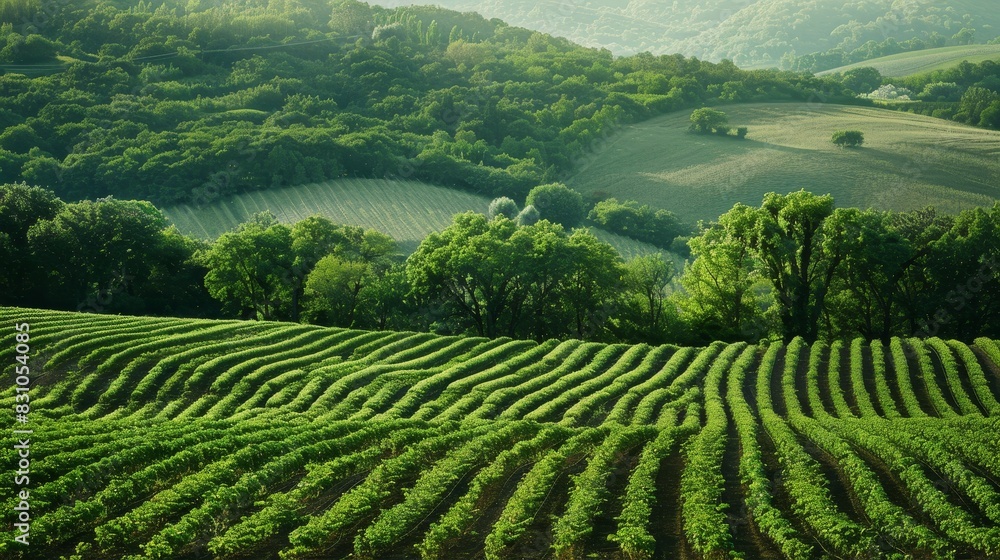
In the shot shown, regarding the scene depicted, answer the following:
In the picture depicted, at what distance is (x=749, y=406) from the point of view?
3906 cm

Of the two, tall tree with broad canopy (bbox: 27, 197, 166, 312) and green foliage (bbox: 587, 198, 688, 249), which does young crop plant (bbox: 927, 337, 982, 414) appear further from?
tall tree with broad canopy (bbox: 27, 197, 166, 312)

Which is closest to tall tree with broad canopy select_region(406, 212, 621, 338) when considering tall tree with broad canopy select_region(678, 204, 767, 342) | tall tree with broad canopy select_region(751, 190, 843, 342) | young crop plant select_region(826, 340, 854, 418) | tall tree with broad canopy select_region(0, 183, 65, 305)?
tall tree with broad canopy select_region(678, 204, 767, 342)

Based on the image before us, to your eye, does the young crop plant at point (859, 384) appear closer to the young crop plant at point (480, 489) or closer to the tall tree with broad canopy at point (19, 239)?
the young crop plant at point (480, 489)

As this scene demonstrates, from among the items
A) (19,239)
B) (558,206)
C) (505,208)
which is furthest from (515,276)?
(558,206)

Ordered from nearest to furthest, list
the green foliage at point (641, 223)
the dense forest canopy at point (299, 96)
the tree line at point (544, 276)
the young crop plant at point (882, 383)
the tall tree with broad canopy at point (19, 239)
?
the young crop plant at point (882, 383) → the tree line at point (544, 276) → the tall tree with broad canopy at point (19, 239) → the green foliage at point (641, 223) → the dense forest canopy at point (299, 96)

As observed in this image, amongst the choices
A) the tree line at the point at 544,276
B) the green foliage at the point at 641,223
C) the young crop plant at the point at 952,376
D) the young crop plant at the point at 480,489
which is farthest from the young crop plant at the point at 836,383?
the green foliage at the point at 641,223

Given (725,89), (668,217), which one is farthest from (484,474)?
(725,89)

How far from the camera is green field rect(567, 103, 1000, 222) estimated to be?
106750 millimetres

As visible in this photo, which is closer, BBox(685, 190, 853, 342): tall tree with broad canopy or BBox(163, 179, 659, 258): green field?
BBox(685, 190, 853, 342): tall tree with broad canopy

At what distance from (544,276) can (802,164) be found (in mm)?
68226

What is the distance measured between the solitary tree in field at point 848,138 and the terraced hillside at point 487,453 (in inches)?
3308

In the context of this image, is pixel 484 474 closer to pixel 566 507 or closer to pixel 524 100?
pixel 566 507

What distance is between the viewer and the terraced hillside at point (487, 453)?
838 inches

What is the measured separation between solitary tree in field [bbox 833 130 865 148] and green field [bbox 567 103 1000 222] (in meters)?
1.29
